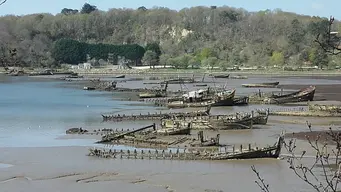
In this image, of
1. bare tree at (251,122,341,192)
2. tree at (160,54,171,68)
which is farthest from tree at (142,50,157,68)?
bare tree at (251,122,341,192)

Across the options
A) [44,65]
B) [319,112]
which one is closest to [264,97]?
[319,112]

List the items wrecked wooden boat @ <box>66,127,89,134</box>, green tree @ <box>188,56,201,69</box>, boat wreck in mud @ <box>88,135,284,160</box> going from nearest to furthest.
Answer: boat wreck in mud @ <box>88,135,284,160</box> < wrecked wooden boat @ <box>66,127,89,134</box> < green tree @ <box>188,56,201,69</box>

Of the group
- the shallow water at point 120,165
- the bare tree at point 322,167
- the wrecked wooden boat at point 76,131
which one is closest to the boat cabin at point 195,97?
the shallow water at point 120,165

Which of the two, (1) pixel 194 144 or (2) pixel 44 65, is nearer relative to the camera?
(1) pixel 194 144

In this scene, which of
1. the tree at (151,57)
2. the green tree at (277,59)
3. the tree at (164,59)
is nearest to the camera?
the green tree at (277,59)

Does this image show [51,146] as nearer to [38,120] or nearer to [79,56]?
[38,120]

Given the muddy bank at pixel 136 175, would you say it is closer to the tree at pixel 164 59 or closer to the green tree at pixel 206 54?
the tree at pixel 164 59

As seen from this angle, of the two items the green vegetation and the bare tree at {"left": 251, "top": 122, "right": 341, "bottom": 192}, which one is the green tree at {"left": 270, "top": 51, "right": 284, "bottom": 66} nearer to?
the green vegetation

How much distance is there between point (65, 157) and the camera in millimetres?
28797

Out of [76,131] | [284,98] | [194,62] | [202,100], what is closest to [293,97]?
[284,98]

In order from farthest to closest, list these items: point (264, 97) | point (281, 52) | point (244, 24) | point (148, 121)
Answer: point (244, 24)
point (281, 52)
point (264, 97)
point (148, 121)

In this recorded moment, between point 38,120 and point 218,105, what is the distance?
57.4ft

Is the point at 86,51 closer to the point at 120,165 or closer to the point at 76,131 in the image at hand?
the point at 76,131

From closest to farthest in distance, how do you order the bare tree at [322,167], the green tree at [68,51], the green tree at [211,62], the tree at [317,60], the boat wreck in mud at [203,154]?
the bare tree at [322,167], the boat wreck in mud at [203,154], the tree at [317,60], the green tree at [211,62], the green tree at [68,51]
